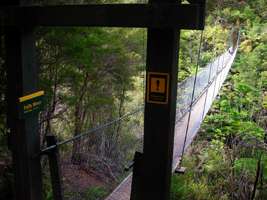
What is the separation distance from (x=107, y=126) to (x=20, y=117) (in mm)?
2017

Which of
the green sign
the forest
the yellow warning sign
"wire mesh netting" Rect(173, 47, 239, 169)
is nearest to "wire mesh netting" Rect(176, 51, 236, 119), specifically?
"wire mesh netting" Rect(173, 47, 239, 169)

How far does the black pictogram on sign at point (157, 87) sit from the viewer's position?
1284mm

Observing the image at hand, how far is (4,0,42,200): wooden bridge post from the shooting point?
1590 millimetres

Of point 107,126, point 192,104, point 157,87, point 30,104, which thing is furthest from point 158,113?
point 192,104

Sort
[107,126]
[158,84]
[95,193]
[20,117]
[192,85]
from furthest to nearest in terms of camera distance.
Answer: [192,85] → [107,126] → [95,193] → [20,117] → [158,84]

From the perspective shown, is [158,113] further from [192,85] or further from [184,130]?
[192,85]

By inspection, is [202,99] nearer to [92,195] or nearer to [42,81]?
[92,195]

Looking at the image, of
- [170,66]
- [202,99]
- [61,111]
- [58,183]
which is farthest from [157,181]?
[202,99]

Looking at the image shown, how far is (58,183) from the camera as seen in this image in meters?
1.76

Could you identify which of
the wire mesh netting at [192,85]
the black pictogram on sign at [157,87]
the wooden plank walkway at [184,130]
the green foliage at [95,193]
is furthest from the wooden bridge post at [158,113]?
the wire mesh netting at [192,85]

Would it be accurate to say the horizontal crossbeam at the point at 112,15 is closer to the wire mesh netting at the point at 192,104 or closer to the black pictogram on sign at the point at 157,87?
the black pictogram on sign at the point at 157,87

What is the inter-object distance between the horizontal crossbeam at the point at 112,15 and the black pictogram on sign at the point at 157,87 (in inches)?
7.9

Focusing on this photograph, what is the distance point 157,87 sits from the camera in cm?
130

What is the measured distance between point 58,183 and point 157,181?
2.13 feet
